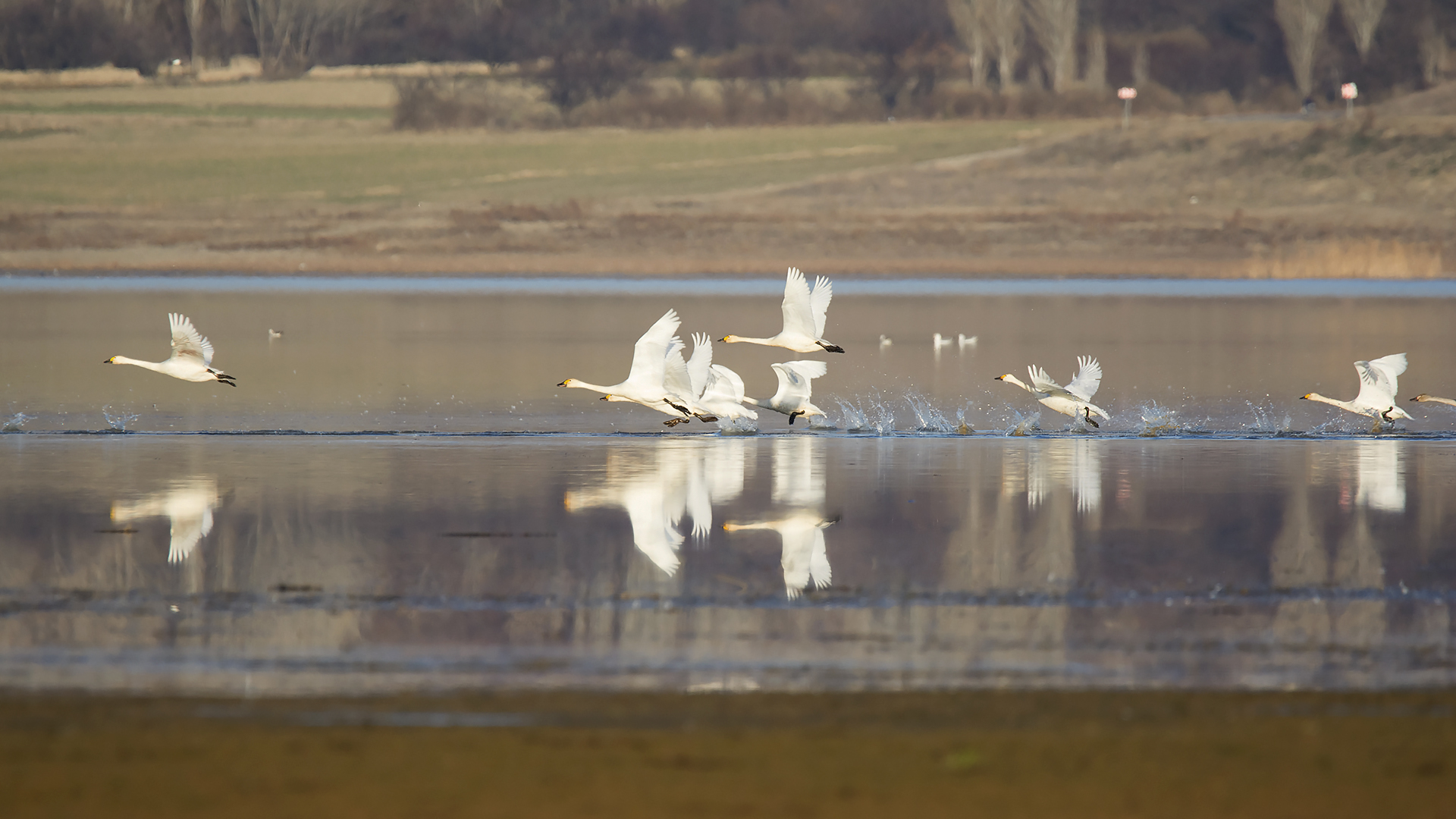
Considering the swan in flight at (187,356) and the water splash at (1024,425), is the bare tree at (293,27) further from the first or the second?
the water splash at (1024,425)

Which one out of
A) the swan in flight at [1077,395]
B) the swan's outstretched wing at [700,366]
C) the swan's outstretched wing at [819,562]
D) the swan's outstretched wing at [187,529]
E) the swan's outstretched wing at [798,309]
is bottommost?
the swan's outstretched wing at [819,562]

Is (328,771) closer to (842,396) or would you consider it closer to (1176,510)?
(1176,510)

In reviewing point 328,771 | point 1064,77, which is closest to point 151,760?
point 328,771

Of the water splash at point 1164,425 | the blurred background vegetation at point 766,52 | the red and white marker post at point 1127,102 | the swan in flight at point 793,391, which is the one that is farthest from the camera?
the blurred background vegetation at point 766,52

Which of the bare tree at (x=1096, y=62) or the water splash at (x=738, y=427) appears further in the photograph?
the bare tree at (x=1096, y=62)

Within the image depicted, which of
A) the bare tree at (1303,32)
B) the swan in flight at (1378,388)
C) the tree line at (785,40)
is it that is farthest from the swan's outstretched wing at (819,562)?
the bare tree at (1303,32)

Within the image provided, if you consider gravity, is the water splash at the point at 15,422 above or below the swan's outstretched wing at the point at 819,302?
below

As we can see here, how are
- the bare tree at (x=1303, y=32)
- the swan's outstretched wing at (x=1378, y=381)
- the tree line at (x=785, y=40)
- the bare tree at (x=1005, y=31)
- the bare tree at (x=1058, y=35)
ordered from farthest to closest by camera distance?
the bare tree at (x=1303, y=32) → the bare tree at (x=1058, y=35) → the bare tree at (x=1005, y=31) → the tree line at (x=785, y=40) → the swan's outstretched wing at (x=1378, y=381)

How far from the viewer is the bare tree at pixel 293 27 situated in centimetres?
8225

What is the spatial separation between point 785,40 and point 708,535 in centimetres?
7785

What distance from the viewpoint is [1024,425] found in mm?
18812

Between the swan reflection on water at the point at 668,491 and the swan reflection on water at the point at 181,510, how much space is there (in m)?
2.42

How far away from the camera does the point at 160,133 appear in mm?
73625


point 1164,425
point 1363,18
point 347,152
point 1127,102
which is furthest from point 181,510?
point 1363,18
